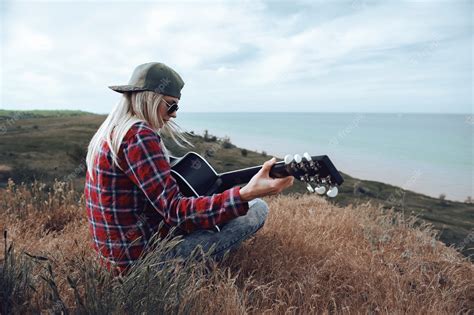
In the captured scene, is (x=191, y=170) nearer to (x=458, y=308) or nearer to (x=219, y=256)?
(x=219, y=256)

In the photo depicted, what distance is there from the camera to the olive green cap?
2.23m

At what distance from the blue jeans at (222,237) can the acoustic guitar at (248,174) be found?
0.92 feet

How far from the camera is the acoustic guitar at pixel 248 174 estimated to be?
191 centimetres

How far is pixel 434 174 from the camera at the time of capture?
107 feet

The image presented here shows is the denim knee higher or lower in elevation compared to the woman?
lower

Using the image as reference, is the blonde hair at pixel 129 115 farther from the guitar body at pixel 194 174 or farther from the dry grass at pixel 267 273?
the dry grass at pixel 267 273

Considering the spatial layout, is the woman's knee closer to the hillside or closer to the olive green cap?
the olive green cap

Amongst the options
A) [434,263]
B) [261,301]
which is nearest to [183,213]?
[261,301]

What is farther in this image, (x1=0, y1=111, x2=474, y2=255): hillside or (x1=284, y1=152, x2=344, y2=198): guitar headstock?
(x1=0, y1=111, x2=474, y2=255): hillside

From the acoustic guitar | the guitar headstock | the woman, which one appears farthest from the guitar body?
the guitar headstock

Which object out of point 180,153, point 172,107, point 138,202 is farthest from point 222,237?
point 180,153

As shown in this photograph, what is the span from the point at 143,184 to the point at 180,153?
420 inches

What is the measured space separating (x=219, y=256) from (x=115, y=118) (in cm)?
126

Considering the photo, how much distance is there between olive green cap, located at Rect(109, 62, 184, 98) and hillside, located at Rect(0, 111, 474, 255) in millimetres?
5546
